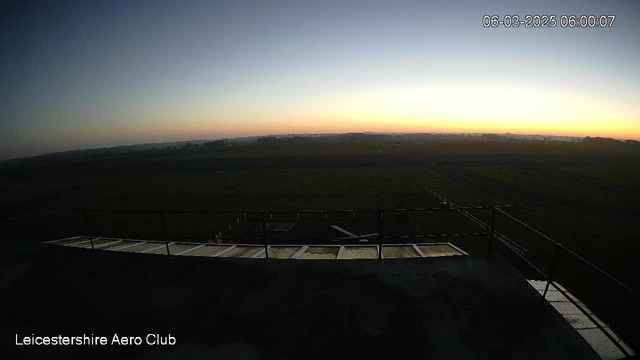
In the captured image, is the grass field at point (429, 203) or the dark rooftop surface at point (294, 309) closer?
the dark rooftop surface at point (294, 309)

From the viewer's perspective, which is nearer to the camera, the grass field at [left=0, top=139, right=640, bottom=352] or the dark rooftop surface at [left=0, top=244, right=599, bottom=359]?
the dark rooftop surface at [left=0, top=244, right=599, bottom=359]

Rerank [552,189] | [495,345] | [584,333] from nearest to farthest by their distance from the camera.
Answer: [495,345], [584,333], [552,189]

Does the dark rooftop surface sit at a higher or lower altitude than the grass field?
higher

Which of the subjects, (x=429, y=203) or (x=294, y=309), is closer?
(x=294, y=309)

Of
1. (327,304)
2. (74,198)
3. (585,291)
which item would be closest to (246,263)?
(327,304)

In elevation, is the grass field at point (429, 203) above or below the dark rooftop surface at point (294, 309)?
below

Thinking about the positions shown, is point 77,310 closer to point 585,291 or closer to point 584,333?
point 584,333

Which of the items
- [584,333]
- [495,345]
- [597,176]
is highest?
[495,345]

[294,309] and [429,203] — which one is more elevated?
[294,309]
